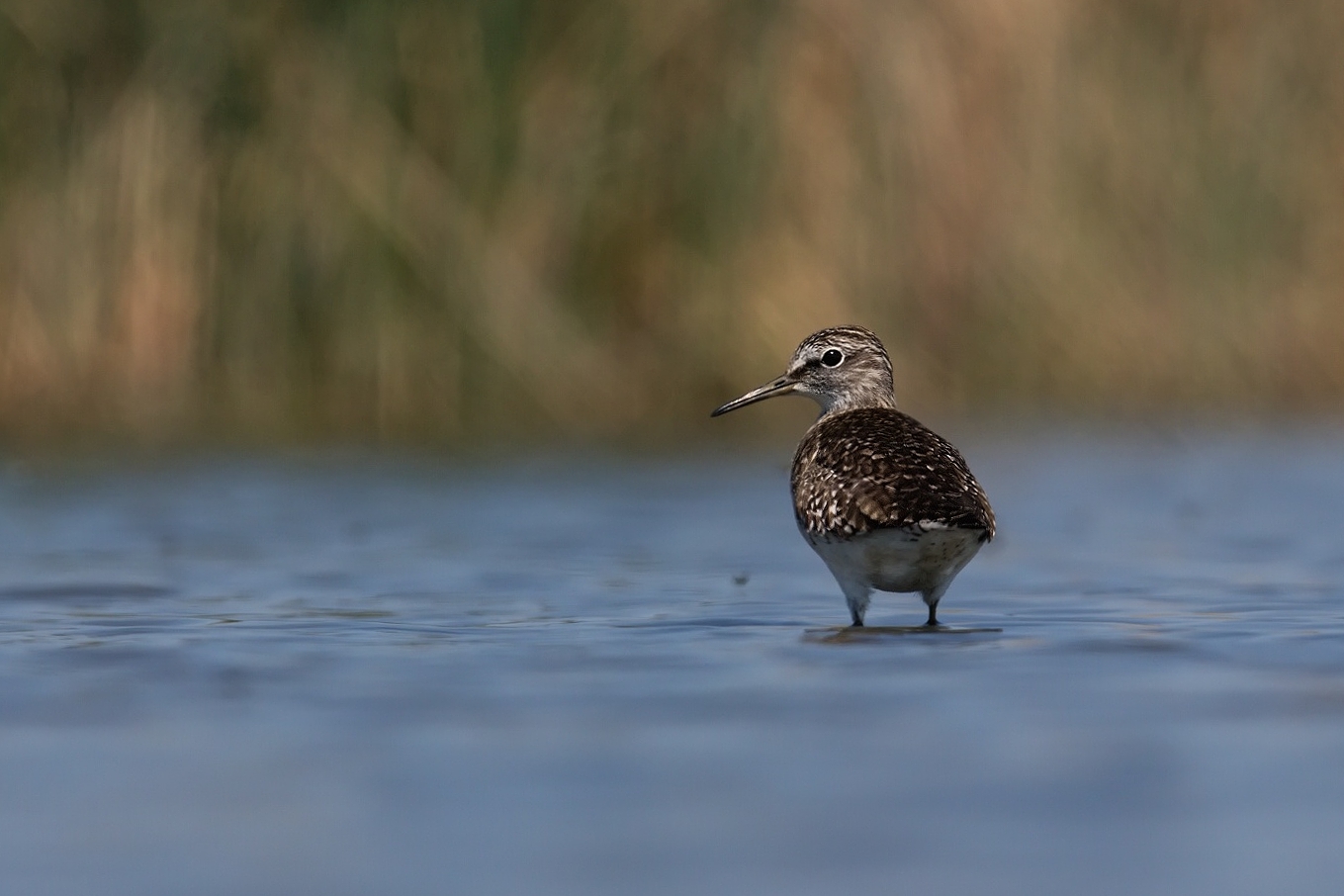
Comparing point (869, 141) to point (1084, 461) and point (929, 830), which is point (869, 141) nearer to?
point (1084, 461)

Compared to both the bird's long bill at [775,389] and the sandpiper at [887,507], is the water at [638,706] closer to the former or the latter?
the sandpiper at [887,507]

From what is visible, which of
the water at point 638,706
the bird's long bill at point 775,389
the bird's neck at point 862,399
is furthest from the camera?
the bird's long bill at point 775,389

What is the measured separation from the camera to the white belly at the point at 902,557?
6.86 metres

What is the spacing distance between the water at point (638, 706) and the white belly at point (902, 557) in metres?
0.27

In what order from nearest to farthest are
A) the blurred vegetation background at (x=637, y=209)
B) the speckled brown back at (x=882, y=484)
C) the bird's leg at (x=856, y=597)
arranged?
the speckled brown back at (x=882, y=484) → the bird's leg at (x=856, y=597) → the blurred vegetation background at (x=637, y=209)

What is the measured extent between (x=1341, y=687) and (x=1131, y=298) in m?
8.02

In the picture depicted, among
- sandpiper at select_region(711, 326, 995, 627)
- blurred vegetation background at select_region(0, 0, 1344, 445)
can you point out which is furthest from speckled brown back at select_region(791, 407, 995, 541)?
blurred vegetation background at select_region(0, 0, 1344, 445)

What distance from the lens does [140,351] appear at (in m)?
11.8

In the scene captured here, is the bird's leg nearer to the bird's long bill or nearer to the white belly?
the white belly

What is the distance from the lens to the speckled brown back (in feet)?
22.4

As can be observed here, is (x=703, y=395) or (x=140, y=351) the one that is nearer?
(x=140, y=351)

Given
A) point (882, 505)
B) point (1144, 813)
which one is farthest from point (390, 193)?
point (1144, 813)

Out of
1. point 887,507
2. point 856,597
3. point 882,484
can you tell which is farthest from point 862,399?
point 887,507

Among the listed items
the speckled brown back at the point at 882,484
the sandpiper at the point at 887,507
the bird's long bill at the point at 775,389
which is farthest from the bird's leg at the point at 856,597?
the bird's long bill at the point at 775,389
